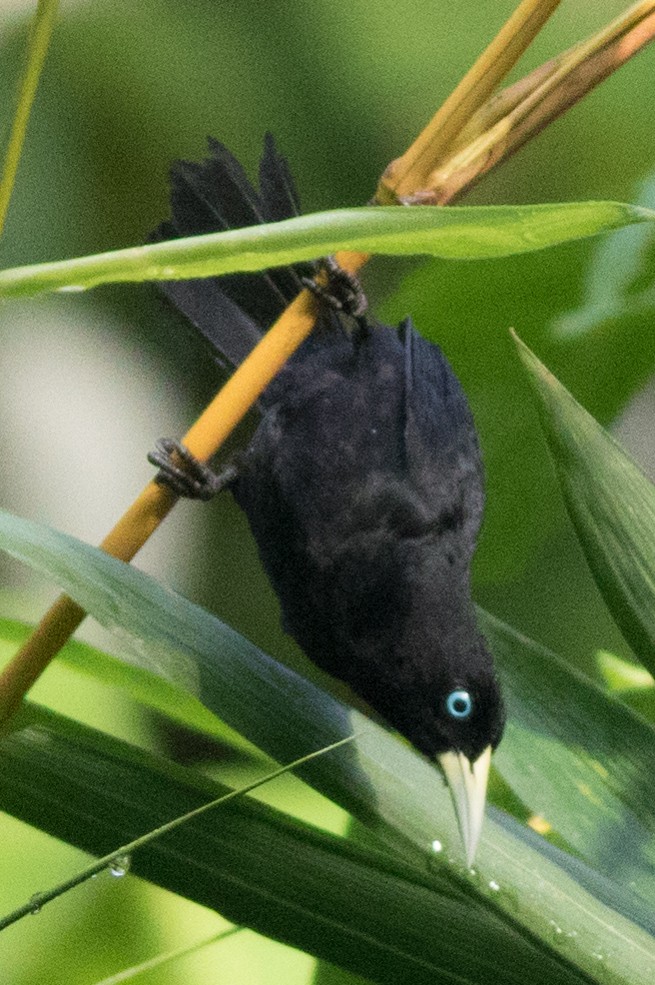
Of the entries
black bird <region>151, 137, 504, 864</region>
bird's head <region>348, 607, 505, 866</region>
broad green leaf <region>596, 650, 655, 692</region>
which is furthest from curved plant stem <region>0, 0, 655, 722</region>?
broad green leaf <region>596, 650, 655, 692</region>

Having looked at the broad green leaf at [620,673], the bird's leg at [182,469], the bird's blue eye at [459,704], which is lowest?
the bird's blue eye at [459,704]

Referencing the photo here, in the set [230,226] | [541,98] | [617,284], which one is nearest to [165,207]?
[230,226]

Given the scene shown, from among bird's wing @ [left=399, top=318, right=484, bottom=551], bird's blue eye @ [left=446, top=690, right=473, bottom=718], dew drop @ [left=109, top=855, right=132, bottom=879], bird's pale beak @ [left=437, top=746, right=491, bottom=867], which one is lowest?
dew drop @ [left=109, top=855, right=132, bottom=879]

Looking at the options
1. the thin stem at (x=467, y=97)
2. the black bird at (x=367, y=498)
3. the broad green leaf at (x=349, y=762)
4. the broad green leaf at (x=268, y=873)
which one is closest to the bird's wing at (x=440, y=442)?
the black bird at (x=367, y=498)

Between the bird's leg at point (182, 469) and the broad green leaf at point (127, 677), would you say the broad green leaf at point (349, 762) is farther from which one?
the bird's leg at point (182, 469)

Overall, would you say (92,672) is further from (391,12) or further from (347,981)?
(391,12)

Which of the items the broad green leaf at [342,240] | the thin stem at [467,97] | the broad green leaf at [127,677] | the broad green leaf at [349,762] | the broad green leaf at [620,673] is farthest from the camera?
the broad green leaf at [620,673]

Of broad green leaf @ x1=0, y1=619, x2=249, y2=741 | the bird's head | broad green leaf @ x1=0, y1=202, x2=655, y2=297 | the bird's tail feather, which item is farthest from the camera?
the bird's tail feather

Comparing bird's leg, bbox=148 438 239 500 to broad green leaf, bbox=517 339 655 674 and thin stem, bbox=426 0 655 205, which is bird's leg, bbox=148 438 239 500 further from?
broad green leaf, bbox=517 339 655 674
